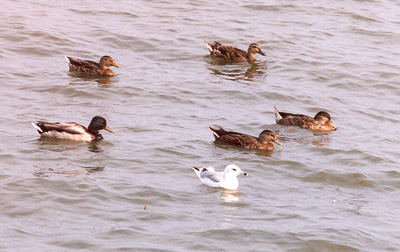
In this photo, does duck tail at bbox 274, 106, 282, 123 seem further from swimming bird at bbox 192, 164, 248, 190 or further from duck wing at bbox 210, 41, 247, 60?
duck wing at bbox 210, 41, 247, 60

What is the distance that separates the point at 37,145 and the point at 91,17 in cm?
1261

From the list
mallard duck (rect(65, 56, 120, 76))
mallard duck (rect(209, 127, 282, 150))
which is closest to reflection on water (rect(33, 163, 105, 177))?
mallard duck (rect(209, 127, 282, 150))

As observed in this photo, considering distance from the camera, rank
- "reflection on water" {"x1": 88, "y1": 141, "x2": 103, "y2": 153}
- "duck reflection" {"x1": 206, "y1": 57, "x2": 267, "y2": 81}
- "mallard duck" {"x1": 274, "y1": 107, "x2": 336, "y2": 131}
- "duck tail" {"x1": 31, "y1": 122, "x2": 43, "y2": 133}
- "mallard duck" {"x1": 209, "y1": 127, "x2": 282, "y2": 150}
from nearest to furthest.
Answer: "reflection on water" {"x1": 88, "y1": 141, "x2": 103, "y2": 153} → "duck tail" {"x1": 31, "y1": 122, "x2": 43, "y2": 133} → "mallard duck" {"x1": 209, "y1": 127, "x2": 282, "y2": 150} → "mallard duck" {"x1": 274, "y1": 107, "x2": 336, "y2": 131} → "duck reflection" {"x1": 206, "y1": 57, "x2": 267, "y2": 81}

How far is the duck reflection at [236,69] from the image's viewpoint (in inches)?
899

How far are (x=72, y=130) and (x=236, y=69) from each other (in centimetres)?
890

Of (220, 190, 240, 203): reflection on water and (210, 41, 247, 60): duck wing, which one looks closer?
(220, 190, 240, 203): reflection on water

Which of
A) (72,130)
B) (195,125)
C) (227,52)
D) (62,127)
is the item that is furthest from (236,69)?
(62,127)

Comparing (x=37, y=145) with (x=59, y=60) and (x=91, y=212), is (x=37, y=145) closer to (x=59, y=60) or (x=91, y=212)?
(x=91, y=212)

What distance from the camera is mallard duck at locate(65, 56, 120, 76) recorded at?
21.2 metres

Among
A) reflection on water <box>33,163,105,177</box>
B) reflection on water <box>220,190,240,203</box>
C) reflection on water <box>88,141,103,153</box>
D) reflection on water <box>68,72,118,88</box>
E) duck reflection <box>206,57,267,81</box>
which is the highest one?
duck reflection <box>206,57,267,81</box>

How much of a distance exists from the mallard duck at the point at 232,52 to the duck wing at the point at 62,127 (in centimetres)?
889

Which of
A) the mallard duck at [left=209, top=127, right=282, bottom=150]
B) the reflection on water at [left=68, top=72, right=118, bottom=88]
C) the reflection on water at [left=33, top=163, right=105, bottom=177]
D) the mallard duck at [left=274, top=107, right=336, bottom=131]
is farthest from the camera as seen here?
the reflection on water at [left=68, top=72, right=118, bottom=88]

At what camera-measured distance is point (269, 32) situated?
2748 centimetres

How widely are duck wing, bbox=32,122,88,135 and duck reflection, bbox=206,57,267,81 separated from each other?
728 cm
